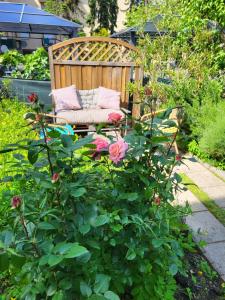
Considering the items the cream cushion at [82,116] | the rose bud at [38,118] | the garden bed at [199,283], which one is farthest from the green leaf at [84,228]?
the cream cushion at [82,116]

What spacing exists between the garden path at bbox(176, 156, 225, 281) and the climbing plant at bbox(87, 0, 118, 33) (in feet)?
84.2

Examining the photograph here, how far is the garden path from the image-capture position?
7.68 ft

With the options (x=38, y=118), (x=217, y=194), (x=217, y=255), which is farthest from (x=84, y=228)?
(x=217, y=194)

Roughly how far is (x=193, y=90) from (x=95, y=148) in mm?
4208

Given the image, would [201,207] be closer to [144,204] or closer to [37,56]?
[144,204]

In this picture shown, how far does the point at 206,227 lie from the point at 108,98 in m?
3.70

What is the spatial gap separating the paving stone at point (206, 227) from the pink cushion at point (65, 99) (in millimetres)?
3423

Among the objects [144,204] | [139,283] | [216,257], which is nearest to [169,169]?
[144,204]

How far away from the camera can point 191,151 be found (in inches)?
184

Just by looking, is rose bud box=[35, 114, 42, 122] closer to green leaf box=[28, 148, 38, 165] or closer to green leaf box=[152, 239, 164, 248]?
green leaf box=[28, 148, 38, 165]

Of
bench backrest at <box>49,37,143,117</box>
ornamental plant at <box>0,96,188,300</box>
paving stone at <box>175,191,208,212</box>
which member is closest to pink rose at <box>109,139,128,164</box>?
ornamental plant at <box>0,96,188,300</box>

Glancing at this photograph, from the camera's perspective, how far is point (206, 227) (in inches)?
109

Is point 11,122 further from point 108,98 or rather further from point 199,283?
point 199,283

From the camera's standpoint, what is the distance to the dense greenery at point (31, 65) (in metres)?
7.16
